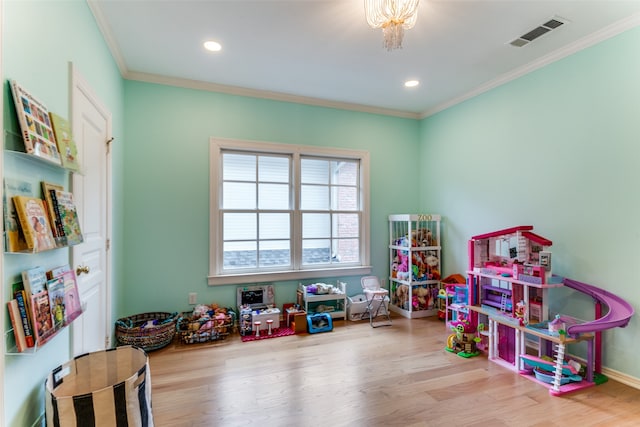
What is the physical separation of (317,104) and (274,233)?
173 cm

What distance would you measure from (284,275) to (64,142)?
2.57m

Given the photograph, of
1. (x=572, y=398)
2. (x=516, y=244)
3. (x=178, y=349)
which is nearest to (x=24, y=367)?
(x=178, y=349)

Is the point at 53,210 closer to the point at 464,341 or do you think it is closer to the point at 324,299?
the point at 324,299

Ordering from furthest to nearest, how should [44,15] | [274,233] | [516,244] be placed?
[274,233] < [516,244] < [44,15]

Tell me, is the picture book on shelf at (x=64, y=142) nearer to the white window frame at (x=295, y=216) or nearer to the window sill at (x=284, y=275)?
the white window frame at (x=295, y=216)

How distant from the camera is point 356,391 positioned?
221 centimetres

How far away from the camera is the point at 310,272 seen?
3.82 m

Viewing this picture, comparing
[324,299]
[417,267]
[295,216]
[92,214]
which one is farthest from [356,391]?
[92,214]

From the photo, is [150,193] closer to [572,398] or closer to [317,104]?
[317,104]

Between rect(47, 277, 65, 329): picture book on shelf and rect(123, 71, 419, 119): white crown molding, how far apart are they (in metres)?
2.47

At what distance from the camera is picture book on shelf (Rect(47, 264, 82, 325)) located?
1479 mm

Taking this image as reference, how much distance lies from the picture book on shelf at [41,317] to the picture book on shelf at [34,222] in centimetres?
22

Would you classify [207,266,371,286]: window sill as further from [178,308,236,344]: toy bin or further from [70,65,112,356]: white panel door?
[70,65,112,356]: white panel door

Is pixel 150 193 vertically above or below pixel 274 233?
above
